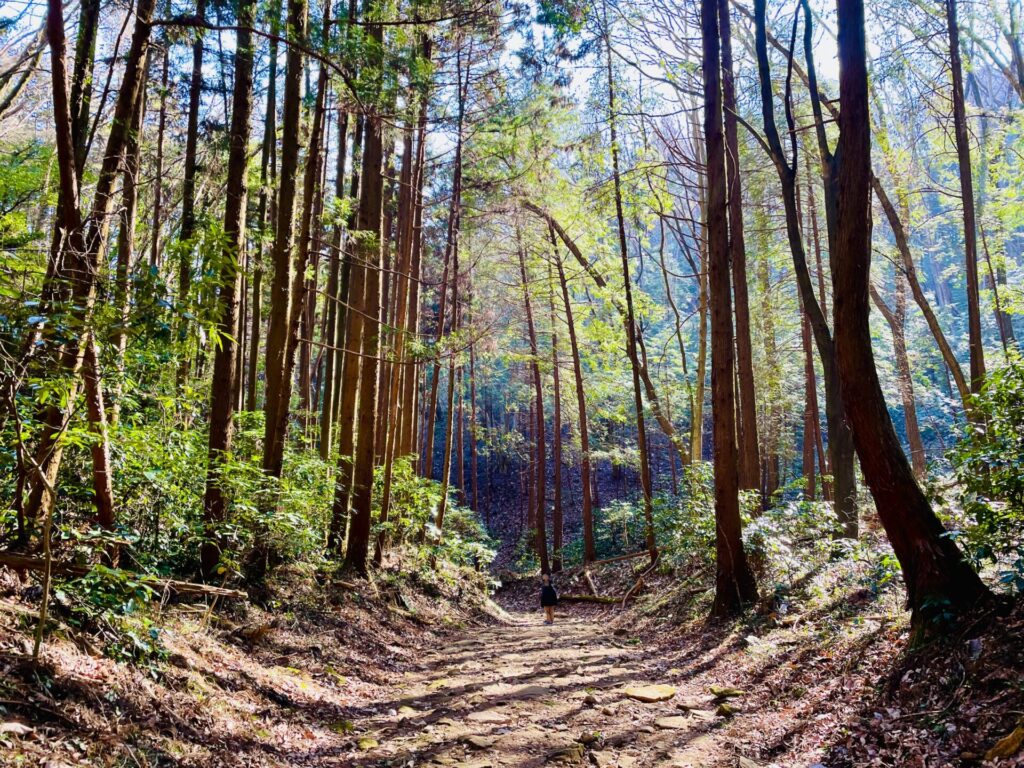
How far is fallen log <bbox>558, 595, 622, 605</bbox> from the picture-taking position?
15546 millimetres

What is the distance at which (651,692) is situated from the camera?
6184mm

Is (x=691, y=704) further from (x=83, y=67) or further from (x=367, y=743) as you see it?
(x=83, y=67)

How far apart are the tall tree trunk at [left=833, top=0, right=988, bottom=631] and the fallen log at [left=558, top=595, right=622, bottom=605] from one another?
1104 cm

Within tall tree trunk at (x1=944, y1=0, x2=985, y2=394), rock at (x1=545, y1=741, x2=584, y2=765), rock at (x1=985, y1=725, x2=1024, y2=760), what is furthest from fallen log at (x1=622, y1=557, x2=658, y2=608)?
rock at (x1=985, y1=725, x2=1024, y2=760)

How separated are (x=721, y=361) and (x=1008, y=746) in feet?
20.2

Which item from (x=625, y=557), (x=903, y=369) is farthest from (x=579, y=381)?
(x=903, y=369)

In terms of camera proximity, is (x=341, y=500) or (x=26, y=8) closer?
(x=26, y=8)

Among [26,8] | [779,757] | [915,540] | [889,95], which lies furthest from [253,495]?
[889,95]

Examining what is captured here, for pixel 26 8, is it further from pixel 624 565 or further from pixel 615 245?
pixel 624 565

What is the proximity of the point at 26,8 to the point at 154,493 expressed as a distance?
4099 mm

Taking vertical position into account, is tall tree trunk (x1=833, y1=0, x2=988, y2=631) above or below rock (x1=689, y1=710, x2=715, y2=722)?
above

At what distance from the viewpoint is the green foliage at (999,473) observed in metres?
4.47

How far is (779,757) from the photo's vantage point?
173 inches

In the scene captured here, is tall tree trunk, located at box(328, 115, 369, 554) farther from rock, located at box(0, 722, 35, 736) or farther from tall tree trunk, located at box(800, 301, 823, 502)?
tall tree trunk, located at box(800, 301, 823, 502)
